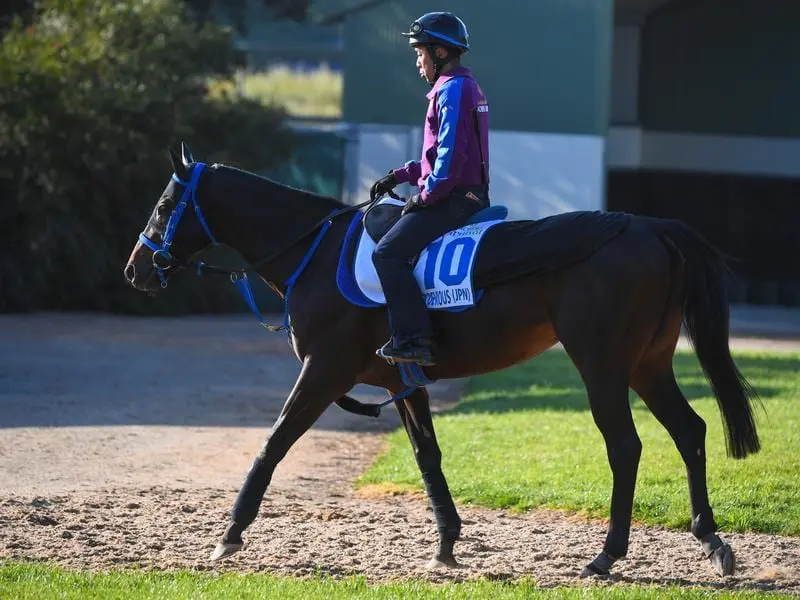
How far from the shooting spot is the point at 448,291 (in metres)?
6.65

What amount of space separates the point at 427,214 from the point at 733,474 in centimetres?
336

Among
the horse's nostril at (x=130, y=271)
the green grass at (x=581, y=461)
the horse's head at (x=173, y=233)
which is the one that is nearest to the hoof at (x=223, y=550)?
the horse's head at (x=173, y=233)

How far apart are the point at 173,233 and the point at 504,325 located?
1979mm

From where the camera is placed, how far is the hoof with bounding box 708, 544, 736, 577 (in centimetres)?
651

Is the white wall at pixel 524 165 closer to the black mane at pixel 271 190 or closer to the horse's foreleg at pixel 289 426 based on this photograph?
the black mane at pixel 271 190

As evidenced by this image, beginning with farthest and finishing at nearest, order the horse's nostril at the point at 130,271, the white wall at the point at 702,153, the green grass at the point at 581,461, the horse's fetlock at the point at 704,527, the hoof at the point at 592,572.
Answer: the white wall at the point at 702,153 < the green grass at the point at 581,461 < the horse's nostril at the point at 130,271 < the horse's fetlock at the point at 704,527 < the hoof at the point at 592,572

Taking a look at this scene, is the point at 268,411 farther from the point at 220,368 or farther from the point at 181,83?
the point at 181,83

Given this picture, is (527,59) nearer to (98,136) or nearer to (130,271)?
(98,136)

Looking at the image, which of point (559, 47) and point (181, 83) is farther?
point (559, 47)

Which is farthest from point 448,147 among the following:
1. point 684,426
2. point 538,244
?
point 684,426

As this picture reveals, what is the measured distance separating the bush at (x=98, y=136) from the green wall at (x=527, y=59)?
113 inches

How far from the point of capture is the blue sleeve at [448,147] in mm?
6605

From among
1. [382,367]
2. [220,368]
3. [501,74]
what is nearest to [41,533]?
[382,367]

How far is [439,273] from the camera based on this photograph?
21.9 ft
